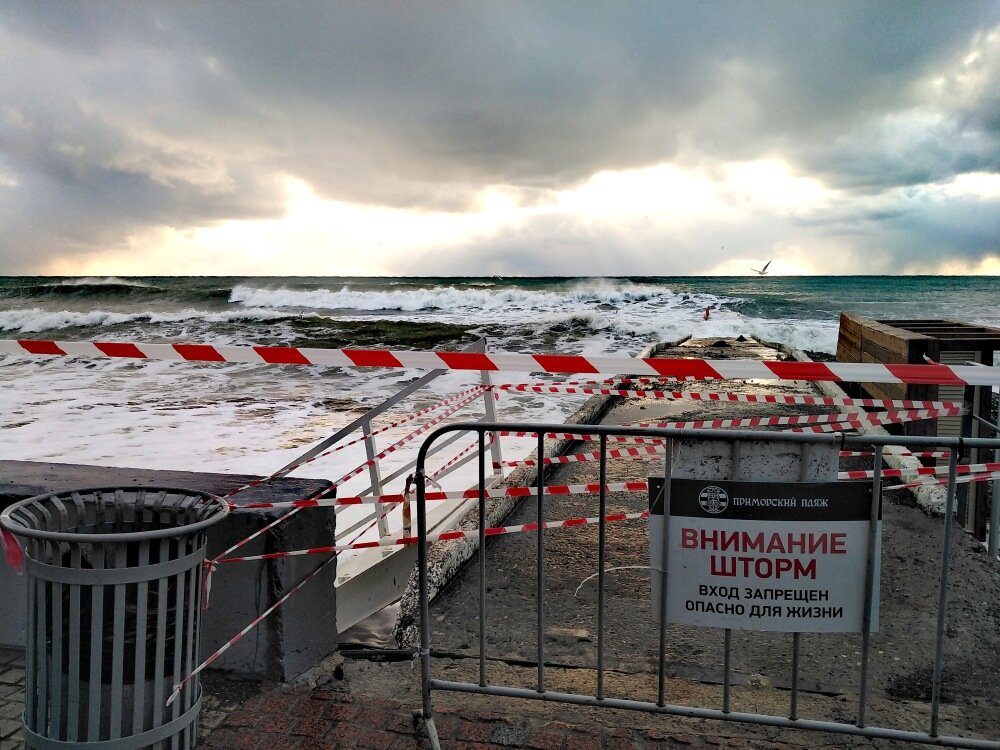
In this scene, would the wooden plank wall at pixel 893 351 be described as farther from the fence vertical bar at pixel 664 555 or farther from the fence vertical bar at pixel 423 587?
the fence vertical bar at pixel 423 587

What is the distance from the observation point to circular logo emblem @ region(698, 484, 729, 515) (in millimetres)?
2775

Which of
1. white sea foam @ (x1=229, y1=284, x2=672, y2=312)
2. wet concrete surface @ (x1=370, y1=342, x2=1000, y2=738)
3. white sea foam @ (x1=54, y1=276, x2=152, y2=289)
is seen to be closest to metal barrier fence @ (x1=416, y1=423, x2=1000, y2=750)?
wet concrete surface @ (x1=370, y1=342, x2=1000, y2=738)

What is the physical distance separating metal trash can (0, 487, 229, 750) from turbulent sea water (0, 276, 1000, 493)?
18.8ft

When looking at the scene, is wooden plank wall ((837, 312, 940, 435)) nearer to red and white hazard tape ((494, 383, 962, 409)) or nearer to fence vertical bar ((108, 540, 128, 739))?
red and white hazard tape ((494, 383, 962, 409))

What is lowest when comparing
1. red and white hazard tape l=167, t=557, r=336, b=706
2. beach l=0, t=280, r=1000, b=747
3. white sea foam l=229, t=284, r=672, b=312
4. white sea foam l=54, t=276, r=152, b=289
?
beach l=0, t=280, r=1000, b=747

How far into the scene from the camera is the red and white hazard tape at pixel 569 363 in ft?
12.7

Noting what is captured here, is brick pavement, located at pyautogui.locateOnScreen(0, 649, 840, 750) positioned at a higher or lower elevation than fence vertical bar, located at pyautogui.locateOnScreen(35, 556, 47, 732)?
lower

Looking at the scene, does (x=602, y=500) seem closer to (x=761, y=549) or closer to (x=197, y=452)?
(x=761, y=549)

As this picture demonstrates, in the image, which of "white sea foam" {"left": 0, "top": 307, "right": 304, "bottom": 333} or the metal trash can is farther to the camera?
"white sea foam" {"left": 0, "top": 307, "right": 304, "bottom": 333}

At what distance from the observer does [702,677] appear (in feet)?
11.8

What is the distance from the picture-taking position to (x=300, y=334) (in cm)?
3547

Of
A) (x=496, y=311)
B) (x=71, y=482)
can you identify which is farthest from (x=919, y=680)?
(x=496, y=311)

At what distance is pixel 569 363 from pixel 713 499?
1485mm

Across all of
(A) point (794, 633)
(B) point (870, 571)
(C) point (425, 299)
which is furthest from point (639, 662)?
(C) point (425, 299)
